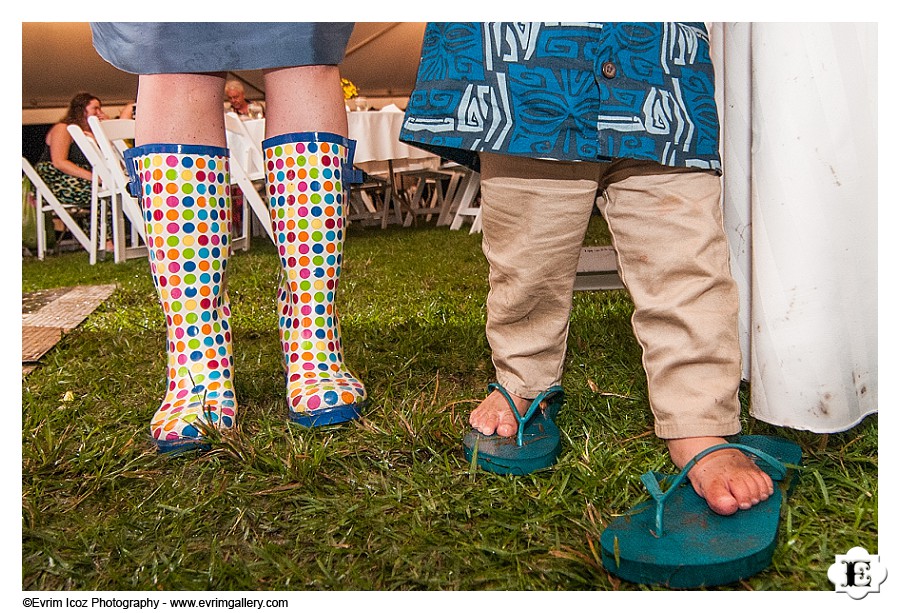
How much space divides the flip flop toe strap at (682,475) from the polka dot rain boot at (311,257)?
420 mm

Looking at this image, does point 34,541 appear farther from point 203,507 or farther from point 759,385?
point 759,385

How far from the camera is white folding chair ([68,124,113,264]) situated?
11.5 ft

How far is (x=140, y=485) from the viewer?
854mm

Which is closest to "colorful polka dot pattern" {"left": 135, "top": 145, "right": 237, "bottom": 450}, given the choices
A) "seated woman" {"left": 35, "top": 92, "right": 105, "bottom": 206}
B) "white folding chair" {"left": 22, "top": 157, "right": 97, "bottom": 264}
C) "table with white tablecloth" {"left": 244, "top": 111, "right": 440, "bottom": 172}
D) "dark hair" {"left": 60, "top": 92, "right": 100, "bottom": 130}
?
"white folding chair" {"left": 22, "top": 157, "right": 97, "bottom": 264}

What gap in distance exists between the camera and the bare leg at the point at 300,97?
985 millimetres

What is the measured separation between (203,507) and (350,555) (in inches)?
7.6

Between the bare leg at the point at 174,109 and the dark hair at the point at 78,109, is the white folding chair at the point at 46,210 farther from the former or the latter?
the bare leg at the point at 174,109

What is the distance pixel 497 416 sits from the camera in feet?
3.09

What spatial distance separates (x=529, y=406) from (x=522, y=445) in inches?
4.6

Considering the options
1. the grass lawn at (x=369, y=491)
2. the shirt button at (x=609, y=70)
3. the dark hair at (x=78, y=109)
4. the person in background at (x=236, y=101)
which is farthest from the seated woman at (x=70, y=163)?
the shirt button at (x=609, y=70)

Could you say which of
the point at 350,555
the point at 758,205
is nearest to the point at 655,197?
the point at 758,205

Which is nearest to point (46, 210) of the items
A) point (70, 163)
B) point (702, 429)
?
point (70, 163)

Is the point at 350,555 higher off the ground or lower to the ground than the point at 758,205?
lower

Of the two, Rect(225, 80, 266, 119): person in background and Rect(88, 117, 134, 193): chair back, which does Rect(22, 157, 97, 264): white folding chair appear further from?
Rect(225, 80, 266, 119): person in background
